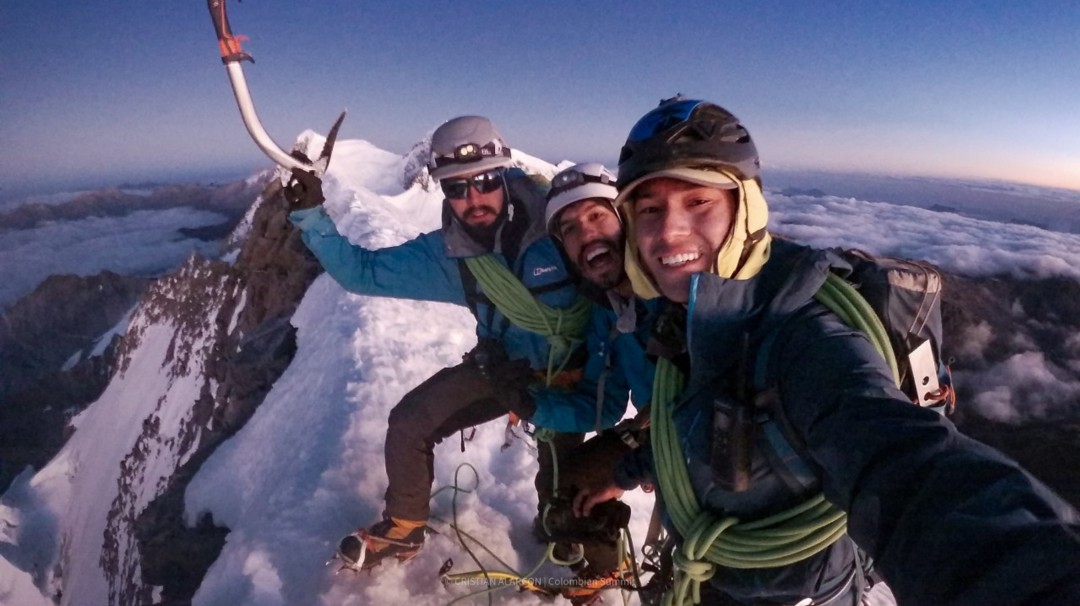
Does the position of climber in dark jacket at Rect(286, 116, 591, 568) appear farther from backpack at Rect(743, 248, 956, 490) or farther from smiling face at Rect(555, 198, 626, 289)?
backpack at Rect(743, 248, 956, 490)

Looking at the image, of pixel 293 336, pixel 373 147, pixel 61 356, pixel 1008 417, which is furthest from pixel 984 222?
pixel 61 356

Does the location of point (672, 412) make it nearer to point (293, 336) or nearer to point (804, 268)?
point (804, 268)

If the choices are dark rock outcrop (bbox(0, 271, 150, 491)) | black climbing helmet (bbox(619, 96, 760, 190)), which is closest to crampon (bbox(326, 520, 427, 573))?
black climbing helmet (bbox(619, 96, 760, 190))

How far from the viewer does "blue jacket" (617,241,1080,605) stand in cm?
103

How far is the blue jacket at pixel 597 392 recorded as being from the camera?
11.5ft

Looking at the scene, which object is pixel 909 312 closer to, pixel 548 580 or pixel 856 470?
pixel 856 470

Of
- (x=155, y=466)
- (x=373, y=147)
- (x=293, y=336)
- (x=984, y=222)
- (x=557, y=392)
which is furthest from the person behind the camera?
(x=984, y=222)

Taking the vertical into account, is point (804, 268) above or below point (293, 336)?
above

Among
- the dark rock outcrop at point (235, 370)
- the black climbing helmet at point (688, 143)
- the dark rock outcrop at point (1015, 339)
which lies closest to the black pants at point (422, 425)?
the black climbing helmet at point (688, 143)

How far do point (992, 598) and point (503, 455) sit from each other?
17.2 ft

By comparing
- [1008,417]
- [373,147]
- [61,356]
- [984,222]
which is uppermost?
[373,147]

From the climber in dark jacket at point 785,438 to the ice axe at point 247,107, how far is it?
2.74 meters

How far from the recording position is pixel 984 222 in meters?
67.6

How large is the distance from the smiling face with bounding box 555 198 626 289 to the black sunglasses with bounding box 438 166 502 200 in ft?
2.44
